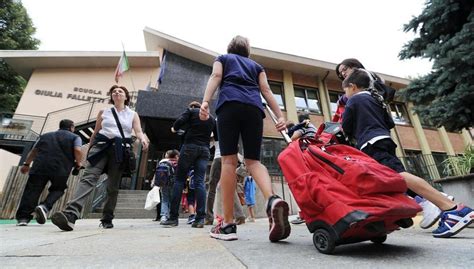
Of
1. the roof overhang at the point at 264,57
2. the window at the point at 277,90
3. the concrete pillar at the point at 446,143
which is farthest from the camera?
the concrete pillar at the point at 446,143

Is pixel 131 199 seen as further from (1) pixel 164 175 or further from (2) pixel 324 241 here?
(2) pixel 324 241

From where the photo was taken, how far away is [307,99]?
1595 cm

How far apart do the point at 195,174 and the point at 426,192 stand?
2875 mm

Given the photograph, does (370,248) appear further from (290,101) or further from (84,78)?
(84,78)

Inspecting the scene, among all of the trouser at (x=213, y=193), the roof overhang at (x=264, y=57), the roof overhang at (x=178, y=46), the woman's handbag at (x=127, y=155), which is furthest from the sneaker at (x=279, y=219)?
the roof overhang at (x=178, y=46)

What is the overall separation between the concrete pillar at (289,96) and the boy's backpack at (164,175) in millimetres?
9653

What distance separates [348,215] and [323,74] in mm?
15859

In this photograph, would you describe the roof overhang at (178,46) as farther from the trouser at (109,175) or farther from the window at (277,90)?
the trouser at (109,175)

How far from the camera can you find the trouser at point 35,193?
13.8 ft

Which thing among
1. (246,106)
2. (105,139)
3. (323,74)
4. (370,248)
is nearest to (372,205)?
(370,248)

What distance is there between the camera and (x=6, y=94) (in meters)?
16.3

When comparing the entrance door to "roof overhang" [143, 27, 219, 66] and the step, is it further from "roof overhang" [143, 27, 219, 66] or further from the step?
"roof overhang" [143, 27, 219, 66]

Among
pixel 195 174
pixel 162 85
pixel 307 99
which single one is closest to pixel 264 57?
pixel 307 99

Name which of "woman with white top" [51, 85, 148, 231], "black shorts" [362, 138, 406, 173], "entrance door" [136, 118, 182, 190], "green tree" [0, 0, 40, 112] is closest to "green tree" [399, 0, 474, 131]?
"black shorts" [362, 138, 406, 173]
